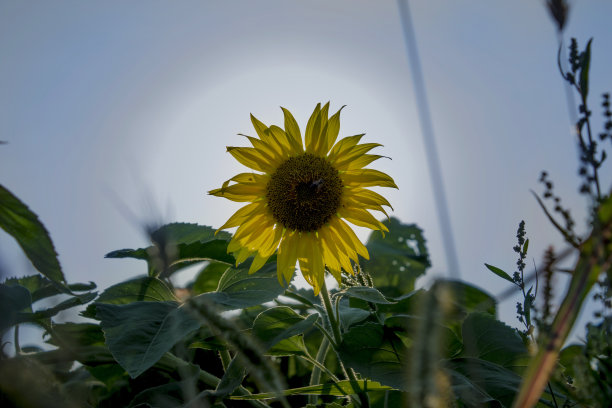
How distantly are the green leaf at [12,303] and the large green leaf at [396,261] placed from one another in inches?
40.5

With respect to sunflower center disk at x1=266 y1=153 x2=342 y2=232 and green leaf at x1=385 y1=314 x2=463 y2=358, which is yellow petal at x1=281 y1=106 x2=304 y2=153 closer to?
sunflower center disk at x1=266 y1=153 x2=342 y2=232

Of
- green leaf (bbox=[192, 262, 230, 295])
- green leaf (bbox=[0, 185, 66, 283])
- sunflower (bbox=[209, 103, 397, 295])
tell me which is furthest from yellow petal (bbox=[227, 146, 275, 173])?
green leaf (bbox=[0, 185, 66, 283])

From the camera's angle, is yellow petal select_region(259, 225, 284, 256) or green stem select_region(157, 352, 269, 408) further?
yellow petal select_region(259, 225, 284, 256)

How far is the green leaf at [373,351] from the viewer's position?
3.69 ft

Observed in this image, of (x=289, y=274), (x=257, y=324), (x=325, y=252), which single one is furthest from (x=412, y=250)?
(x=257, y=324)

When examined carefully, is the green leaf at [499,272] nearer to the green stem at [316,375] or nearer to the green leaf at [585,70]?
the green leaf at [585,70]

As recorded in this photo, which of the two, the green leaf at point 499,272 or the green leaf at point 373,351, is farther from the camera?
the green leaf at point 373,351

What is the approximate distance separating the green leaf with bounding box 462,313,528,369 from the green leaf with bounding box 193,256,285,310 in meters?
0.45

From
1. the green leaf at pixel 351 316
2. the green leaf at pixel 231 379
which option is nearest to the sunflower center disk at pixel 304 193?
the green leaf at pixel 351 316

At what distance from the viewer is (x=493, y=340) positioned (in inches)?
49.3

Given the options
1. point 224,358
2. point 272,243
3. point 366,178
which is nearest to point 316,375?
point 224,358

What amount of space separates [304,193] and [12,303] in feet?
2.91

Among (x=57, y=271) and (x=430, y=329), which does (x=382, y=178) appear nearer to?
(x=57, y=271)

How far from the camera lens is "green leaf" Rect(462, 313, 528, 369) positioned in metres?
1.22
